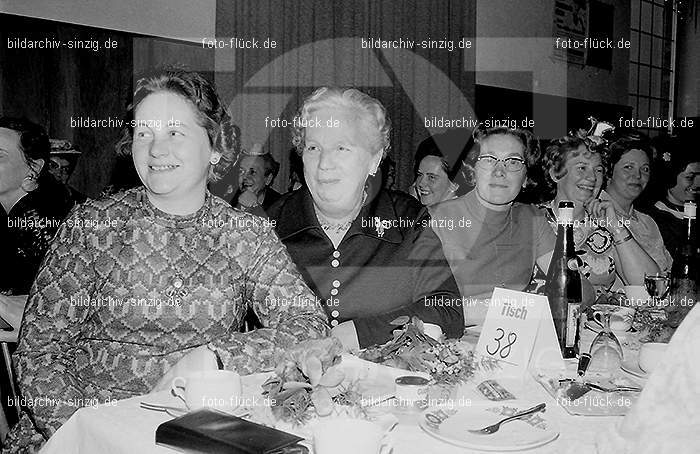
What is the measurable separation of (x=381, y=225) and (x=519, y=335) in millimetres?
931

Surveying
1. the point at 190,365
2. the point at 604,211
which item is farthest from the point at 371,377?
the point at 604,211

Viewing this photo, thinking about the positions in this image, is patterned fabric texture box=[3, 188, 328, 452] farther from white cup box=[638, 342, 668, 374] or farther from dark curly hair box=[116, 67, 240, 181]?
white cup box=[638, 342, 668, 374]

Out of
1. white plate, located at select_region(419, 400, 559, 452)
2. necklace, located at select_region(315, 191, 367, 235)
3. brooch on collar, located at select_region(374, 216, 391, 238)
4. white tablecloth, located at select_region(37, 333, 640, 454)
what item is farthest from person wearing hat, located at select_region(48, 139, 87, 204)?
white plate, located at select_region(419, 400, 559, 452)

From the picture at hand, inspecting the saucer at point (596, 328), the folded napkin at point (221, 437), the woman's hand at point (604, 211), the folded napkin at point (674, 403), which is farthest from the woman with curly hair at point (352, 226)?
the folded napkin at point (674, 403)

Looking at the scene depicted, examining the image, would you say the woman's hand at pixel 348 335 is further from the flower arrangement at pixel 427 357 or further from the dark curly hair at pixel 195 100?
the dark curly hair at pixel 195 100

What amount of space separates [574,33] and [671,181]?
84 centimetres

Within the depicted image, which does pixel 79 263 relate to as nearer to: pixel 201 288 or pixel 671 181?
pixel 201 288

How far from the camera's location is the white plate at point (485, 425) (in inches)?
39.2

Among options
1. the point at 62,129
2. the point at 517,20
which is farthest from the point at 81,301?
the point at 517,20

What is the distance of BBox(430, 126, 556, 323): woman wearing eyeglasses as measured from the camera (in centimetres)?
262

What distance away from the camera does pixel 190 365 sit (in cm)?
136

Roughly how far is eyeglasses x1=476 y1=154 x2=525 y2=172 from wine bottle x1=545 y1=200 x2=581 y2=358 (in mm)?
1071

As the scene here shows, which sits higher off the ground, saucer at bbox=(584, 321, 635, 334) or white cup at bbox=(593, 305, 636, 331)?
white cup at bbox=(593, 305, 636, 331)

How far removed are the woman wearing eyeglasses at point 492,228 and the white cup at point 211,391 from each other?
1576 millimetres
